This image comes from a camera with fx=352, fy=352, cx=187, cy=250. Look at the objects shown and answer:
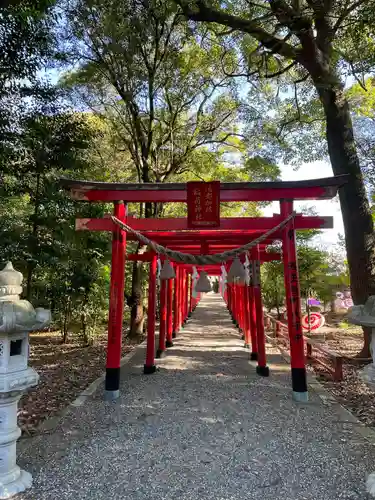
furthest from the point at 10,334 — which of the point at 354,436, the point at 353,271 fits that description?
the point at 353,271

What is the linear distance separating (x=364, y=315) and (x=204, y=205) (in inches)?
126

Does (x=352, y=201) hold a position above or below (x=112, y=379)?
above

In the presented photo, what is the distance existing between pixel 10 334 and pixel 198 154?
12.0 m

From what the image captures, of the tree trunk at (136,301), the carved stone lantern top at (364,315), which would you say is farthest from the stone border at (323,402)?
the tree trunk at (136,301)

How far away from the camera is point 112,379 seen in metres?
5.93

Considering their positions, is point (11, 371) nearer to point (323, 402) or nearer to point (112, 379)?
point (112, 379)

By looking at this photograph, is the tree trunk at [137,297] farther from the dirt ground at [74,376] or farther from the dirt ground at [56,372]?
the dirt ground at [74,376]

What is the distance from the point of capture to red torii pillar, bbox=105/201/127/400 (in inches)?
234

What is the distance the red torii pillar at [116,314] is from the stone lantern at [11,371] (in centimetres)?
266

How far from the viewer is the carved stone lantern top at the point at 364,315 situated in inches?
125

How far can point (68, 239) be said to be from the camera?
29.0 feet

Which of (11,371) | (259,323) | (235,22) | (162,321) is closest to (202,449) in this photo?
(11,371)

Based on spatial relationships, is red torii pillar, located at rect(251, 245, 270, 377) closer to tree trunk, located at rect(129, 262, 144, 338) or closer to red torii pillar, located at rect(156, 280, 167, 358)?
red torii pillar, located at rect(156, 280, 167, 358)

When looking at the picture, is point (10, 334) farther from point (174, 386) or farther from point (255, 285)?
point (255, 285)
